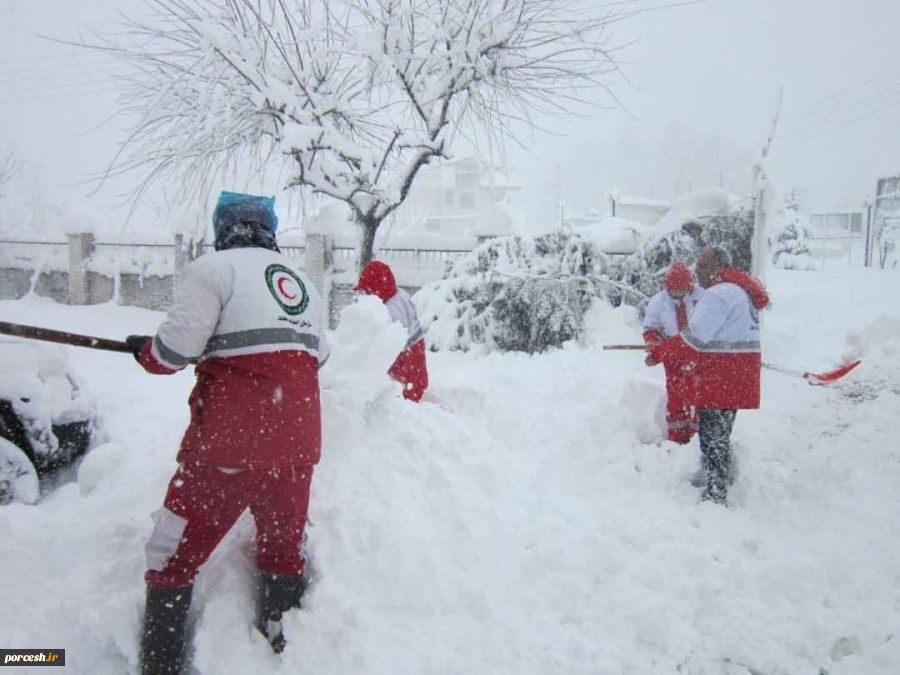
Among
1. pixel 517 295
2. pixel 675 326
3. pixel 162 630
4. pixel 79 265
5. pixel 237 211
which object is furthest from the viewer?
pixel 79 265

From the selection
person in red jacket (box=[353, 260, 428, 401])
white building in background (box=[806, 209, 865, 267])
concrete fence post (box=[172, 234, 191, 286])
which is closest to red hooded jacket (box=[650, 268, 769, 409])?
person in red jacket (box=[353, 260, 428, 401])

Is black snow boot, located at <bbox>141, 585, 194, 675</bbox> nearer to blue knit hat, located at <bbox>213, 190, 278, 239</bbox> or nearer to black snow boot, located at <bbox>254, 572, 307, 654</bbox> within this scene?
black snow boot, located at <bbox>254, 572, 307, 654</bbox>

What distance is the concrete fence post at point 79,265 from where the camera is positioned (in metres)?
13.4

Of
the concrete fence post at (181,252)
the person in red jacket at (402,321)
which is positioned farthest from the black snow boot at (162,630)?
the concrete fence post at (181,252)

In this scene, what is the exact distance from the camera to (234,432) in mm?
1932

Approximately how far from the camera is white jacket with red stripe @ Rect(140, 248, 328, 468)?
1927 millimetres

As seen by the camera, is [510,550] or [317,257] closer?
[510,550]

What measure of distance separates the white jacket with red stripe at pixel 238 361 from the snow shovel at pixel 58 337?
379 millimetres

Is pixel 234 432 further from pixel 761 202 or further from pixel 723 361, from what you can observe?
pixel 761 202

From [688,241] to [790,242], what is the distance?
52.1ft

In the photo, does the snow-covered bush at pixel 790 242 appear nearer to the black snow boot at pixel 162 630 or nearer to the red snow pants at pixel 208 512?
the red snow pants at pixel 208 512

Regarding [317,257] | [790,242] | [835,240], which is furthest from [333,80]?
[835,240]

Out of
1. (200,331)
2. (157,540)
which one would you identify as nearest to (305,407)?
(200,331)

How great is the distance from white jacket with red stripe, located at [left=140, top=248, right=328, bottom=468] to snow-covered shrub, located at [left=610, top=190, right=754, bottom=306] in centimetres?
702
